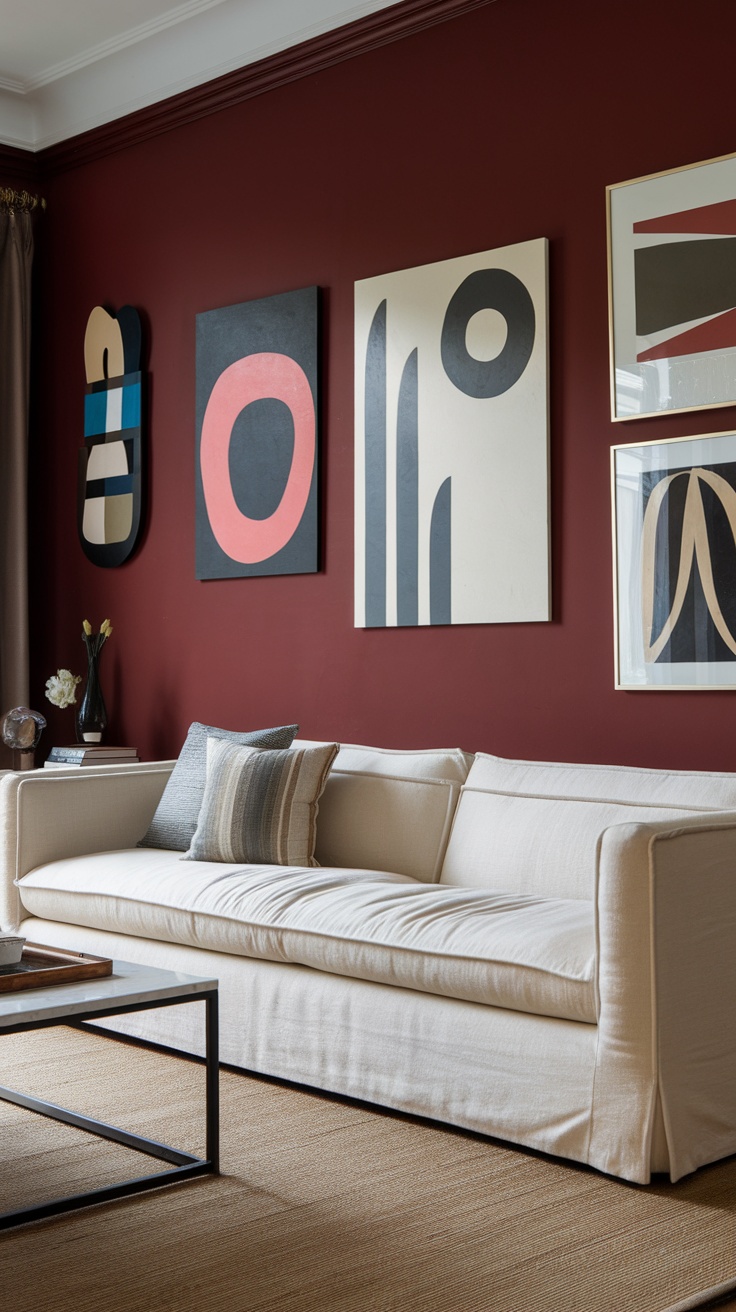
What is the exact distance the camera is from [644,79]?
3.55 meters

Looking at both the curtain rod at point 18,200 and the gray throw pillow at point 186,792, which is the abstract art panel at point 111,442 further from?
the gray throw pillow at point 186,792

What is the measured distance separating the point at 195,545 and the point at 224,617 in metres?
0.29

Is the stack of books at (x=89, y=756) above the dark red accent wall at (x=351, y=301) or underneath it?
underneath

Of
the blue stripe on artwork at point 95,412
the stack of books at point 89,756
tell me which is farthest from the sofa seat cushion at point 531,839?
the blue stripe on artwork at point 95,412

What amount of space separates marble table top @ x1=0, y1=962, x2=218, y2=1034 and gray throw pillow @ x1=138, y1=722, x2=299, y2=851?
1.25 m

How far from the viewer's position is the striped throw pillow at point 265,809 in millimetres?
3496

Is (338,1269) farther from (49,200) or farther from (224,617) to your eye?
(49,200)

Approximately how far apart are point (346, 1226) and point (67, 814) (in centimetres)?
191

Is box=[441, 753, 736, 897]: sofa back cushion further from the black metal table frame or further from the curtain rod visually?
the curtain rod

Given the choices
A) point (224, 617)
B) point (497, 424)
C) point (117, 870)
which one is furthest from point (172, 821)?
point (497, 424)

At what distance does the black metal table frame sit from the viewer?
223 centimetres

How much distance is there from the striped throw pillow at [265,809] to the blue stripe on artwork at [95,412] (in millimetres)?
2042

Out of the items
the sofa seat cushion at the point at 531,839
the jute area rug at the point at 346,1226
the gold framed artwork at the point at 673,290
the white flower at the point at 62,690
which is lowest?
the jute area rug at the point at 346,1226

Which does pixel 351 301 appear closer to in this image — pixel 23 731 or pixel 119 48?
pixel 119 48
